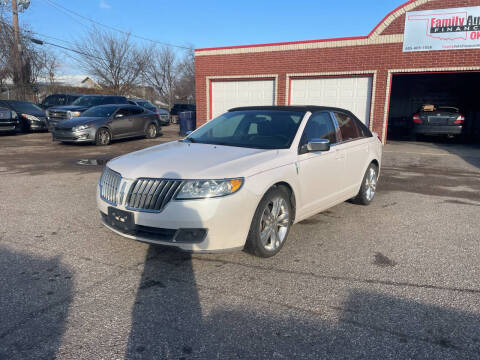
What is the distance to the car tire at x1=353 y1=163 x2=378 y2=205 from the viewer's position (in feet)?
19.3

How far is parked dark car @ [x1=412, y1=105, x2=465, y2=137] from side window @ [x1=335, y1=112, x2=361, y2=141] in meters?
11.2

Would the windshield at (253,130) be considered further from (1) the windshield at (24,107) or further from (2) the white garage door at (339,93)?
(1) the windshield at (24,107)

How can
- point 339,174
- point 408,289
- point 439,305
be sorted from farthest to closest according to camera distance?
point 339,174
point 408,289
point 439,305

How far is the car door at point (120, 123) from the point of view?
551 inches

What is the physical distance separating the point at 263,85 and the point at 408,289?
1448 cm

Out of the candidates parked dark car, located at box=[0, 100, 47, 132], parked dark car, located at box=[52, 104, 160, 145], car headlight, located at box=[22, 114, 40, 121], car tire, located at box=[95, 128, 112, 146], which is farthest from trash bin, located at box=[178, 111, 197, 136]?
car headlight, located at box=[22, 114, 40, 121]

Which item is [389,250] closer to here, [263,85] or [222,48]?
[263,85]

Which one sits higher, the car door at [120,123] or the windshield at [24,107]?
the windshield at [24,107]

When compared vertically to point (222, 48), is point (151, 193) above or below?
below

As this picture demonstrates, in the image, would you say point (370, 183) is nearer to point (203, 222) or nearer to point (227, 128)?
point (227, 128)

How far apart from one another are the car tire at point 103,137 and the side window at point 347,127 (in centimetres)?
1016

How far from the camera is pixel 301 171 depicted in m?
4.21

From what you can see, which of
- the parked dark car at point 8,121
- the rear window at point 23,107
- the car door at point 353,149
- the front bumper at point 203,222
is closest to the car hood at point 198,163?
the front bumper at point 203,222

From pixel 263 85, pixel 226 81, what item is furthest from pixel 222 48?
pixel 263 85
